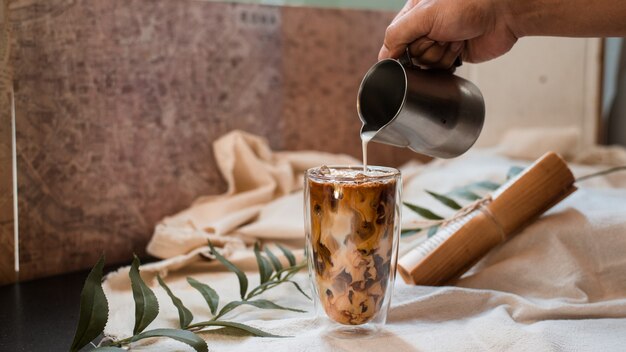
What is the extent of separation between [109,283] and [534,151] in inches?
50.5

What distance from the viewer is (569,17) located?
1013 mm

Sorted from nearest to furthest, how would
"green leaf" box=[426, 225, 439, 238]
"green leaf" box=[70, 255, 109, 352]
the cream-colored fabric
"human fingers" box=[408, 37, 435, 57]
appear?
"green leaf" box=[70, 255, 109, 352] < "human fingers" box=[408, 37, 435, 57] < "green leaf" box=[426, 225, 439, 238] < the cream-colored fabric

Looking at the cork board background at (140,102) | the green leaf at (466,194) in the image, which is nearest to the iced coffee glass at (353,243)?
the green leaf at (466,194)

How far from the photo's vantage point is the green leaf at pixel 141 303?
90cm

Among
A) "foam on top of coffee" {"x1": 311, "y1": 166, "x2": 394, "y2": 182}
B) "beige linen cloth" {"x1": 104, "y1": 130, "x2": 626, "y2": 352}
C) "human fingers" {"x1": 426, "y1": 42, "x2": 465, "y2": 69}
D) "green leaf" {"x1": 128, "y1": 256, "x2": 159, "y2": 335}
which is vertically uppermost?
"human fingers" {"x1": 426, "y1": 42, "x2": 465, "y2": 69}

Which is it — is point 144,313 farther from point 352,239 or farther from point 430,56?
point 430,56

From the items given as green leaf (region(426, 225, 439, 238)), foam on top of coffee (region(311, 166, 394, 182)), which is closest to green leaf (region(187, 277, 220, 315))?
foam on top of coffee (region(311, 166, 394, 182))

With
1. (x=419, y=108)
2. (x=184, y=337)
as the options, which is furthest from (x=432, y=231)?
(x=184, y=337)

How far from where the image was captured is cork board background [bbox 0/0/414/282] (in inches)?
52.0

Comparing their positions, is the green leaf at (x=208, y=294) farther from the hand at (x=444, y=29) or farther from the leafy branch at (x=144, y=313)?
the hand at (x=444, y=29)

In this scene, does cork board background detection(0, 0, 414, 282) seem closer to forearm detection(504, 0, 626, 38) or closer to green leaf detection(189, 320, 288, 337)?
green leaf detection(189, 320, 288, 337)

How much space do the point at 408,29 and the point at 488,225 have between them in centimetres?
35

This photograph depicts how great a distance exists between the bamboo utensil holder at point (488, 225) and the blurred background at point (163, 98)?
65 cm

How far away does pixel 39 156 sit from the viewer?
4.34 feet
